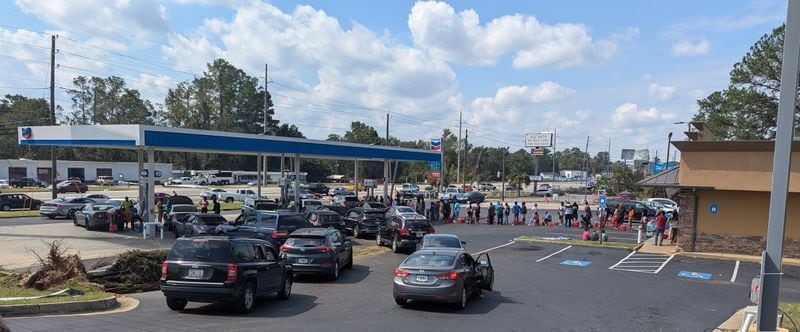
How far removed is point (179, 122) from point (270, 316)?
351 feet

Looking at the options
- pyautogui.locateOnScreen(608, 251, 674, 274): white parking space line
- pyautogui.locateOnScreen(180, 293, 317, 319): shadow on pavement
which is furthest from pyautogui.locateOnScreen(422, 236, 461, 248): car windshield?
pyautogui.locateOnScreen(608, 251, 674, 274): white parking space line

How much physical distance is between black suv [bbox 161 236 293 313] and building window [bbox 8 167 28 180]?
77592mm

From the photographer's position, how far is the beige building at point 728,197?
23922 mm

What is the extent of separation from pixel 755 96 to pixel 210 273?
134 ft

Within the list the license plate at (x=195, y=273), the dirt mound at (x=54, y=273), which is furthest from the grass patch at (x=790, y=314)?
the dirt mound at (x=54, y=273)

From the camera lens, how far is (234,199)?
5547 centimetres

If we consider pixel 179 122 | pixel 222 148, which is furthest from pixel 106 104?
pixel 222 148

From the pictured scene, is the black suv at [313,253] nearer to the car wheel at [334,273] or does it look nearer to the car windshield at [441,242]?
the car wheel at [334,273]

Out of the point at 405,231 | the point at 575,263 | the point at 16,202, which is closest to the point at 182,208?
the point at 405,231

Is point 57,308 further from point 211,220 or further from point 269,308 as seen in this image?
point 211,220

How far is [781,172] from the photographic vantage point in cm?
736

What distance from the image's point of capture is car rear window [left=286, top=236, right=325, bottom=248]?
16.5 metres

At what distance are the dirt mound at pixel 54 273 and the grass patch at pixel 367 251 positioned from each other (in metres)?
10.4

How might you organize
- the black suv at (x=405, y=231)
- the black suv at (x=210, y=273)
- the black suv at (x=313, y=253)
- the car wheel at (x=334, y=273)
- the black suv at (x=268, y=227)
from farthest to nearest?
the black suv at (x=405, y=231), the black suv at (x=268, y=227), the car wheel at (x=334, y=273), the black suv at (x=313, y=253), the black suv at (x=210, y=273)
